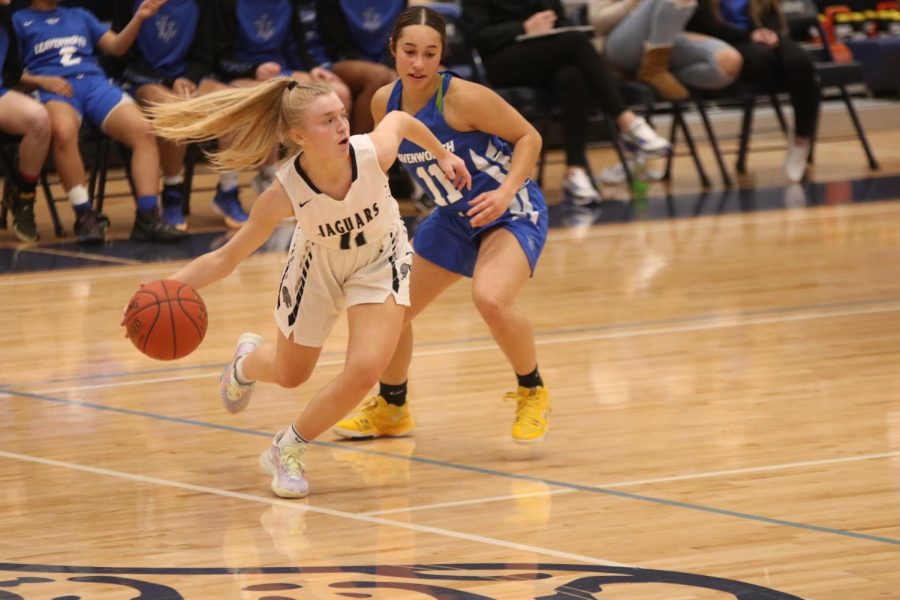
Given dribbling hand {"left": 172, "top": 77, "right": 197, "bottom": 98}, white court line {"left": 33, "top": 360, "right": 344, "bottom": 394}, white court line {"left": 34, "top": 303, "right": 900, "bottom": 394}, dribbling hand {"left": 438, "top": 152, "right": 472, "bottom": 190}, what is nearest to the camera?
dribbling hand {"left": 438, "top": 152, "right": 472, "bottom": 190}

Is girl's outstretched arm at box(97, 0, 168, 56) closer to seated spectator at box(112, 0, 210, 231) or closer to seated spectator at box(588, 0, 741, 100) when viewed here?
seated spectator at box(112, 0, 210, 231)

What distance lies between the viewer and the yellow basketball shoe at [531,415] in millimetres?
4664

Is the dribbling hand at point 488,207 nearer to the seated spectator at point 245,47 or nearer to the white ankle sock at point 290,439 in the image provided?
the white ankle sock at point 290,439

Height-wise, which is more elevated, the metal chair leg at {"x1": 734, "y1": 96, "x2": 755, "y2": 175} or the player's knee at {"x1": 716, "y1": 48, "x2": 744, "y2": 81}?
the player's knee at {"x1": 716, "y1": 48, "x2": 744, "y2": 81}

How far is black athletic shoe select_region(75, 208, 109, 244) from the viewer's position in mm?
8688

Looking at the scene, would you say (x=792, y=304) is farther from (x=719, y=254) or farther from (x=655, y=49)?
(x=655, y=49)

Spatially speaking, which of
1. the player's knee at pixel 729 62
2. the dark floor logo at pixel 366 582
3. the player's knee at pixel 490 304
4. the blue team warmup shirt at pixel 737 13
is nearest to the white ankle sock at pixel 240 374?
the player's knee at pixel 490 304

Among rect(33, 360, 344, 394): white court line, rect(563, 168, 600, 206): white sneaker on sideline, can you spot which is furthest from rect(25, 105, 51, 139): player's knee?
rect(563, 168, 600, 206): white sneaker on sideline

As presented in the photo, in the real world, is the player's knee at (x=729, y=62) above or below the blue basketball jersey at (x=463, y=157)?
below

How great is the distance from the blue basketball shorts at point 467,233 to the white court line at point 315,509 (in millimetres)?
1062

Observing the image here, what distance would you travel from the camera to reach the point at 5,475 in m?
4.45

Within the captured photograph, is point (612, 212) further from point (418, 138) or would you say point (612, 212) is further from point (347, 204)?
point (347, 204)

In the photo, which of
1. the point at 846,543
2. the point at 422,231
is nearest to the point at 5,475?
the point at 422,231

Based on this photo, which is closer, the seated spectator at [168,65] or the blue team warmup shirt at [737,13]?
the seated spectator at [168,65]
